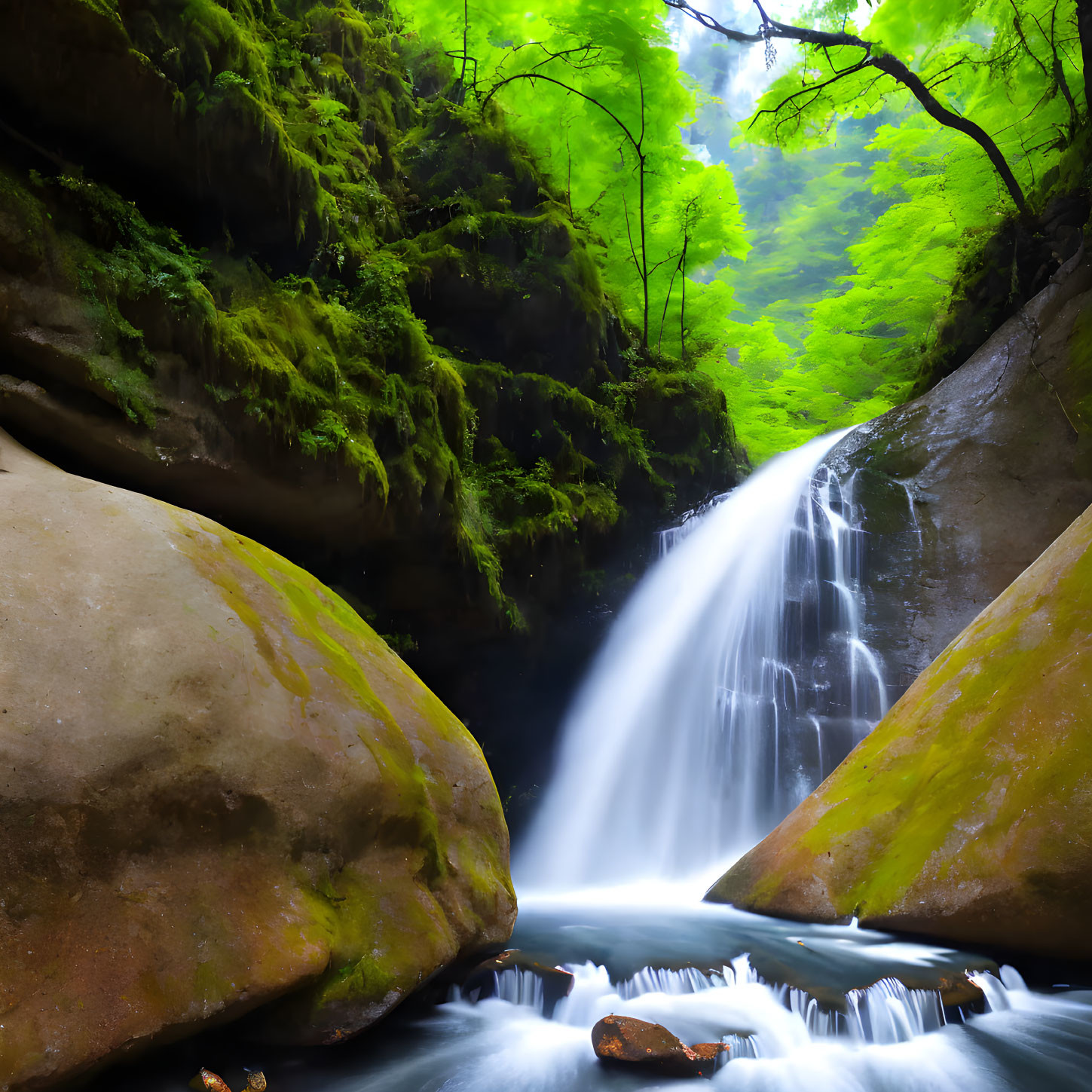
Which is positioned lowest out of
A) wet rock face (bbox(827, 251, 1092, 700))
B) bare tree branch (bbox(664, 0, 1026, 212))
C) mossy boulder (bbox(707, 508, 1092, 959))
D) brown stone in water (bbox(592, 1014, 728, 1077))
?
brown stone in water (bbox(592, 1014, 728, 1077))

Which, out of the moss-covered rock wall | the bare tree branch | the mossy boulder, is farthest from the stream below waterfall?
the bare tree branch

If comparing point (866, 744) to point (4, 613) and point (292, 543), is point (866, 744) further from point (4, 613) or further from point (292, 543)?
point (4, 613)

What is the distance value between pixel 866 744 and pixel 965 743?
102 cm

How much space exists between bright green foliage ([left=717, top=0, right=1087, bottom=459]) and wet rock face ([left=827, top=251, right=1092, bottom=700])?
2.27 m

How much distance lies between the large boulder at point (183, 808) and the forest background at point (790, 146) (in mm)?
6483

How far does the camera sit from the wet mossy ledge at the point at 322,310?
406 cm

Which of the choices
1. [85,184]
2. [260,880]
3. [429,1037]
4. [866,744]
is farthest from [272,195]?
[866,744]

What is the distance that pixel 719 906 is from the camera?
199 inches

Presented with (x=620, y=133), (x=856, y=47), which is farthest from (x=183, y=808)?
(x=620, y=133)

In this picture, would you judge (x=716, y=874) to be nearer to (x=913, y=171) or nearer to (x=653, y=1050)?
(x=653, y=1050)

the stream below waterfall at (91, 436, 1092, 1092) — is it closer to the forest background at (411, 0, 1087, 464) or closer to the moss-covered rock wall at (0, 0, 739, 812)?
the moss-covered rock wall at (0, 0, 739, 812)

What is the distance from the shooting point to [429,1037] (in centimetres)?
304

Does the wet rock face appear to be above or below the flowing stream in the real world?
above

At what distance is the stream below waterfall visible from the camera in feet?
9.37
